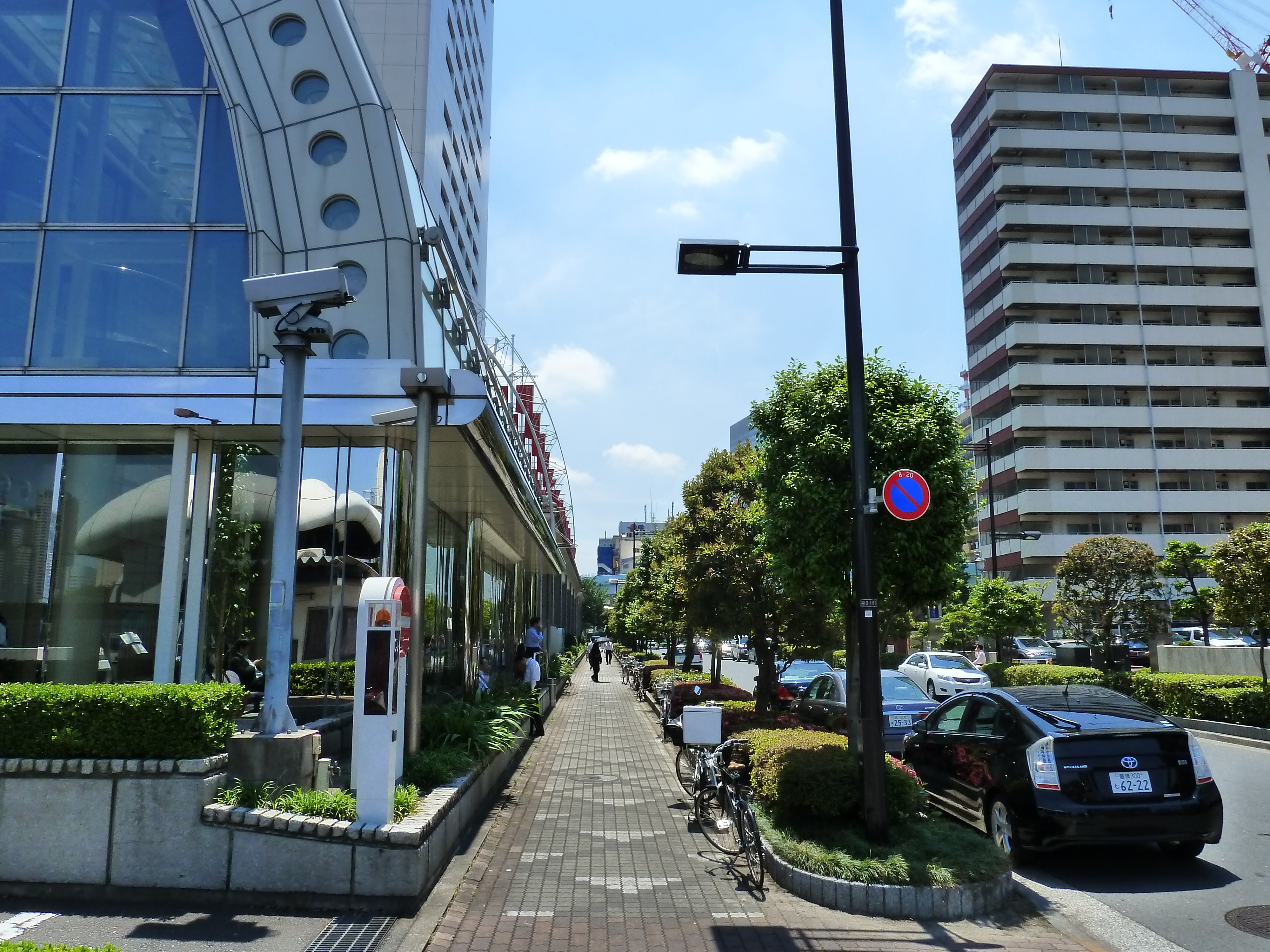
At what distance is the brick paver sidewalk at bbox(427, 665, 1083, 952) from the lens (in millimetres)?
6027

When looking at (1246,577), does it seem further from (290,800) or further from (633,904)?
(290,800)

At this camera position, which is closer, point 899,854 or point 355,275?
point 899,854

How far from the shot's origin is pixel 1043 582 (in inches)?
2000

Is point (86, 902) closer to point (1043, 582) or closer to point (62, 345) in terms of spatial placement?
point (62, 345)

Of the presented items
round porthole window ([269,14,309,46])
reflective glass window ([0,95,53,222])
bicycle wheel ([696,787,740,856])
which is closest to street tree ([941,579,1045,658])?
bicycle wheel ([696,787,740,856])

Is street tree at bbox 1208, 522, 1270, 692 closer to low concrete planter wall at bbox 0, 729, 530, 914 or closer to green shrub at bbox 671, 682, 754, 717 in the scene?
green shrub at bbox 671, 682, 754, 717

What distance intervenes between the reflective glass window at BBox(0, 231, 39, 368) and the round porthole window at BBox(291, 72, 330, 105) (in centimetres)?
420

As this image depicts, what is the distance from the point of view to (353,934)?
6.05 meters

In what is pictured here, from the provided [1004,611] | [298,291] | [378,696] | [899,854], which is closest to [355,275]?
[298,291]

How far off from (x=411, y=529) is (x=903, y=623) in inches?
484

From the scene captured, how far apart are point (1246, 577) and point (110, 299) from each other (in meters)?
19.5

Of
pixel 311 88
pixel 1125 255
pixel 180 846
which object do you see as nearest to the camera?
pixel 180 846

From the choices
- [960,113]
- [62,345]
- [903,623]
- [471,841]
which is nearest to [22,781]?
[471,841]

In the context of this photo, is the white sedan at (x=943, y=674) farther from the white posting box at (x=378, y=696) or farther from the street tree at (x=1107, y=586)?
the white posting box at (x=378, y=696)
